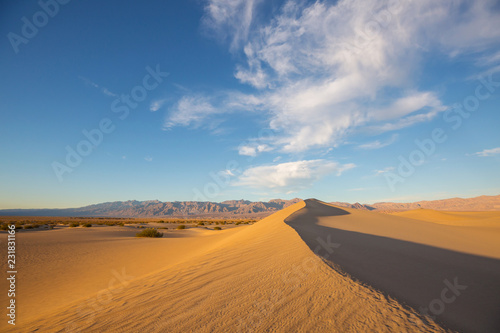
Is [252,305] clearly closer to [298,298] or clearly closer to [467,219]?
[298,298]

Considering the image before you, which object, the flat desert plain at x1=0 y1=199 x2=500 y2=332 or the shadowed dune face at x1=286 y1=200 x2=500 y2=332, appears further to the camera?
the shadowed dune face at x1=286 y1=200 x2=500 y2=332

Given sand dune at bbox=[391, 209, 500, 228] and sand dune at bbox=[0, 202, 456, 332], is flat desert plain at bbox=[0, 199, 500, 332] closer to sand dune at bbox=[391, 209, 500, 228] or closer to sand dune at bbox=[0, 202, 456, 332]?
sand dune at bbox=[0, 202, 456, 332]

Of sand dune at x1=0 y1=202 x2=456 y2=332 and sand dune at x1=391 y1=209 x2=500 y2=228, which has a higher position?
sand dune at x1=0 y1=202 x2=456 y2=332

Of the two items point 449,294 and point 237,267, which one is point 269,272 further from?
point 449,294

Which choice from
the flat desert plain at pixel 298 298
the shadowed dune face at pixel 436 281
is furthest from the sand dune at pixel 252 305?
the shadowed dune face at pixel 436 281

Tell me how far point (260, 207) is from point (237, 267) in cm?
15186

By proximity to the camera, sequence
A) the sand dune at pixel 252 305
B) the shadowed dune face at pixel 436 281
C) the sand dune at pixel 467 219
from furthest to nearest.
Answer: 1. the sand dune at pixel 467 219
2. the shadowed dune face at pixel 436 281
3. the sand dune at pixel 252 305

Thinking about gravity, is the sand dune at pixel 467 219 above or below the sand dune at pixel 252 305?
below

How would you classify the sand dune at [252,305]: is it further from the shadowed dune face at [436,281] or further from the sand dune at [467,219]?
the sand dune at [467,219]

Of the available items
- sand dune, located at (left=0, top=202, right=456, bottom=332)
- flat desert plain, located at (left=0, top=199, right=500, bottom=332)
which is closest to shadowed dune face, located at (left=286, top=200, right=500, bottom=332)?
flat desert plain, located at (left=0, top=199, right=500, bottom=332)

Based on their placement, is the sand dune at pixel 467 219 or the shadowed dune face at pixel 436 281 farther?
the sand dune at pixel 467 219

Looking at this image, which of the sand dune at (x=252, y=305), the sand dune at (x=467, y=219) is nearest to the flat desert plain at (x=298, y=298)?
the sand dune at (x=252, y=305)

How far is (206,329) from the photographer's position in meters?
2.87

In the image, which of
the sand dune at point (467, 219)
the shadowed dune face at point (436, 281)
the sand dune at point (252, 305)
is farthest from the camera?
the sand dune at point (467, 219)
